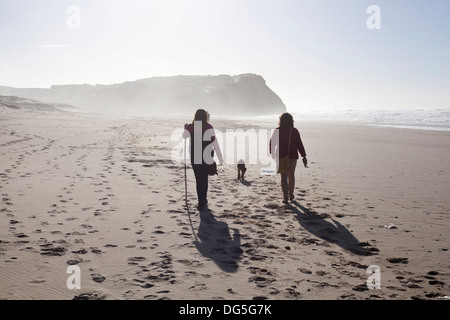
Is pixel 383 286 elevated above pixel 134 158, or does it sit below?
below

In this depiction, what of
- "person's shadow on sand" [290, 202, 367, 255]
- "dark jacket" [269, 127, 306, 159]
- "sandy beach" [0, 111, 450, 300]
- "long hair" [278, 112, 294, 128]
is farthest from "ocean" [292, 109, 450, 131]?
"person's shadow on sand" [290, 202, 367, 255]

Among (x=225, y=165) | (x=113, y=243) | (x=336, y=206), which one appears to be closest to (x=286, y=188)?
(x=336, y=206)

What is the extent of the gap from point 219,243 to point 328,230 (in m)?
2.18

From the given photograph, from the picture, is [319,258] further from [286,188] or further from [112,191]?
[112,191]

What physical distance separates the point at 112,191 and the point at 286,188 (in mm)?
4478

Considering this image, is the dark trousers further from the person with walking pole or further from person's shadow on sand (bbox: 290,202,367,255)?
person's shadow on sand (bbox: 290,202,367,255)

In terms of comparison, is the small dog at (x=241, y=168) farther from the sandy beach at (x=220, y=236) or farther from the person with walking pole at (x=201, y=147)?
the person with walking pole at (x=201, y=147)

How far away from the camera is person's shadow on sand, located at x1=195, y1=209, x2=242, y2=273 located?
181 inches

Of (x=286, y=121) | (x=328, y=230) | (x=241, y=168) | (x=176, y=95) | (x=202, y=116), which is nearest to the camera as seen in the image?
(x=328, y=230)

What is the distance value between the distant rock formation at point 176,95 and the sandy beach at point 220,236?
417 feet

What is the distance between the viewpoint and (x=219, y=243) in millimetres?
5305

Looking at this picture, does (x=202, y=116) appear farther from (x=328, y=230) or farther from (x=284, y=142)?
(x=328, y=230)

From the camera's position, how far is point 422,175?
11.0m

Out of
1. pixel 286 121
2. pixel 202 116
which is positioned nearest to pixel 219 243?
pixel 202 116
